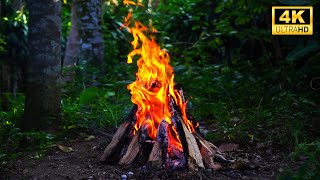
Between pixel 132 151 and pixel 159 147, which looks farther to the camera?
pixel 132 151

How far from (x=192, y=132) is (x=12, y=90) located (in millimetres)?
10066

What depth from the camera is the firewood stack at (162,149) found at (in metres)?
4.35

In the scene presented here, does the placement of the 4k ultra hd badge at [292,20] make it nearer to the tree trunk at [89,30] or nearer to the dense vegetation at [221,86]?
the dense vegetation at [221,86]

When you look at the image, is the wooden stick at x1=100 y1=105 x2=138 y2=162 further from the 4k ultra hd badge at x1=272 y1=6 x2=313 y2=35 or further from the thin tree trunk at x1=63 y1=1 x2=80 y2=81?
the thin tree trunk at x1=63 y1=1 x2=80 y2=81

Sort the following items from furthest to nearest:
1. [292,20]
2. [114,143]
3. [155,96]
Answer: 1. [292,20]
2. [155,96]
3. [114,143]

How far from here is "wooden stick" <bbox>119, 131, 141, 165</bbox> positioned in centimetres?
456

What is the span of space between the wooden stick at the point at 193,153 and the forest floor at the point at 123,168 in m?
0.12

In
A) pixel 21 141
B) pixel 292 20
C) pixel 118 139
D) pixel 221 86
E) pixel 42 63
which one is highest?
pixel 292 20

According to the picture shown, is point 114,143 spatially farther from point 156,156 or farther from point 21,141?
point 21,141

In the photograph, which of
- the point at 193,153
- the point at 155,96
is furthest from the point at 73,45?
the point at 193,153

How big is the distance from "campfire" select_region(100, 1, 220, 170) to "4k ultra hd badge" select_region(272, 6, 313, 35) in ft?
10.9

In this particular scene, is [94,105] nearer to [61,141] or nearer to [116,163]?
[61,141]

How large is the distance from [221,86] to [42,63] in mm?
4422

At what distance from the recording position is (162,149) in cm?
449
